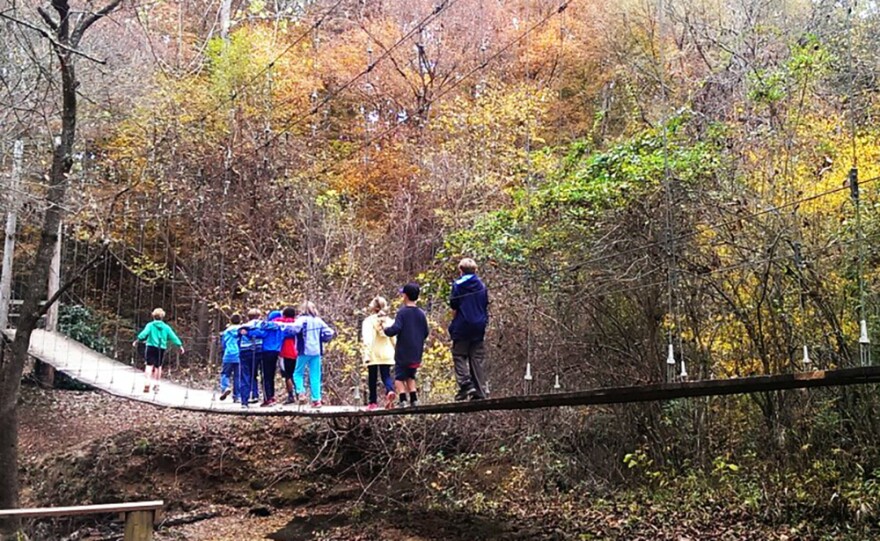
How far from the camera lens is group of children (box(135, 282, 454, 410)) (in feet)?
14.3

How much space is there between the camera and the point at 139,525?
86.6 inches

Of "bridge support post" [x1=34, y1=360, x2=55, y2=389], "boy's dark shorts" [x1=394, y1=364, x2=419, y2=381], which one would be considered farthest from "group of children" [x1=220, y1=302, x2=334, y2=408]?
"bridge support post" [x1=34, y1=360, x2=55, y2=389]

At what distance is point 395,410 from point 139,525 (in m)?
2.04

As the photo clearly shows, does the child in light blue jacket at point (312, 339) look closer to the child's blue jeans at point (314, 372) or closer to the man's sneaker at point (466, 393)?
the child's blue jeans at point (314, 372)

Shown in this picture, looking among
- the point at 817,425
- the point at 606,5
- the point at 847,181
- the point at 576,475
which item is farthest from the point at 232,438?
the point at 606,5

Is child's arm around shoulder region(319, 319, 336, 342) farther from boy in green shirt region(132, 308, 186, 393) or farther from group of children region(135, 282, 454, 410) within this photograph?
boy in green shirt region(132, 308, 186, 393)

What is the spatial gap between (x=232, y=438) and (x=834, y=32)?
664 cm

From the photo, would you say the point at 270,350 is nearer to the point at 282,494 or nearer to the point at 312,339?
the point at 312,339

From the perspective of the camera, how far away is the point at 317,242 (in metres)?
7.79

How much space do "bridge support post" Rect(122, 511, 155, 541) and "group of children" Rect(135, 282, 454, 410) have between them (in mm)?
2182

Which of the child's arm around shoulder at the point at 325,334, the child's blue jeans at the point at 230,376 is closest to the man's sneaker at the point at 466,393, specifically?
the child's arm around shoulder at the point at 325,334

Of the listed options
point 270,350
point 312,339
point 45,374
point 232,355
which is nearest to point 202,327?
point 45,374

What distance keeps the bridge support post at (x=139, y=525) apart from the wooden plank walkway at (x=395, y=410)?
5.86 ft

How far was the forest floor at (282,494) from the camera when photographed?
5156 mm
